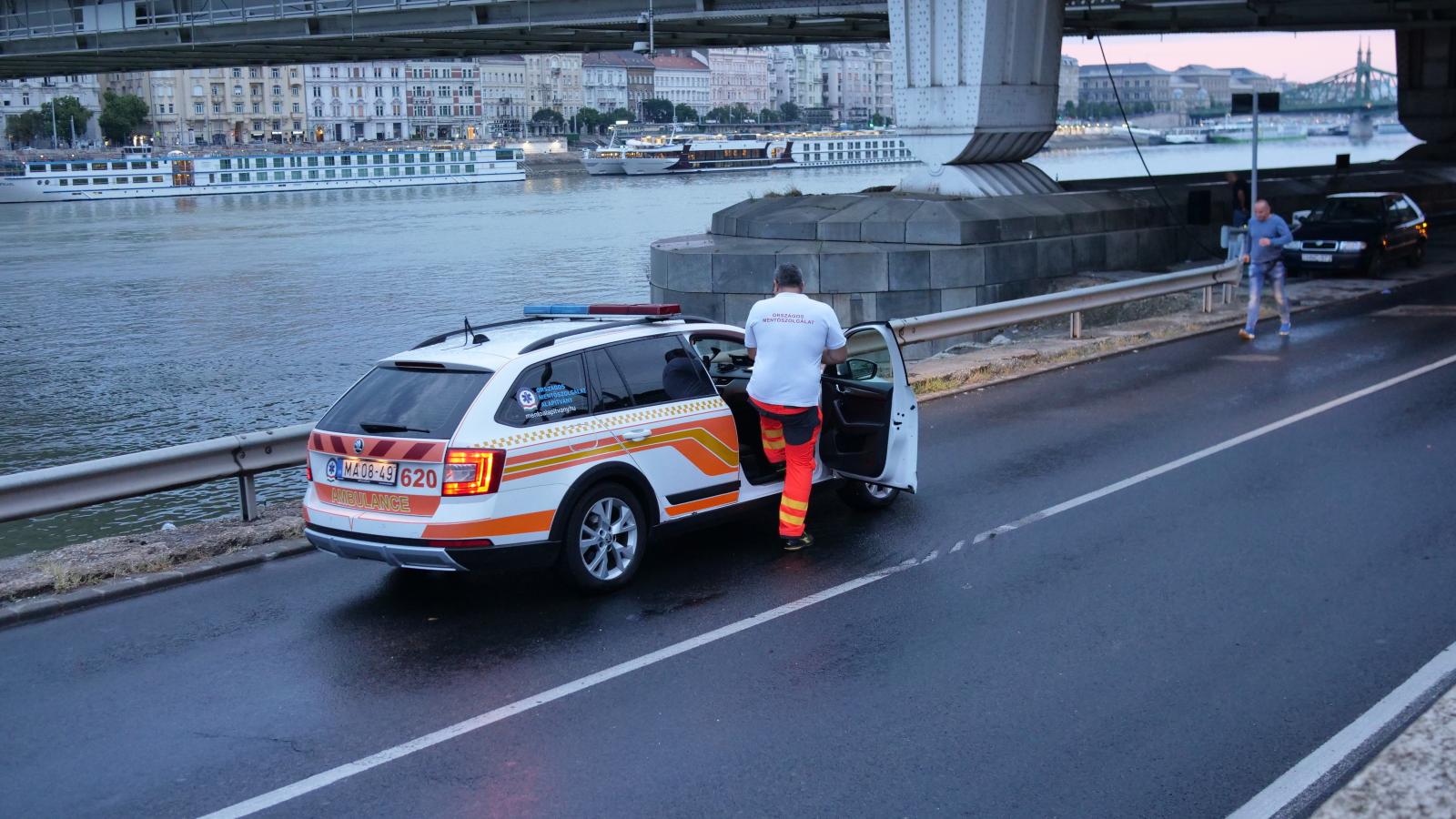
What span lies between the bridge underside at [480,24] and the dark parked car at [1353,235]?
7.89m

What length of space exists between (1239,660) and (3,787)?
5058 mm

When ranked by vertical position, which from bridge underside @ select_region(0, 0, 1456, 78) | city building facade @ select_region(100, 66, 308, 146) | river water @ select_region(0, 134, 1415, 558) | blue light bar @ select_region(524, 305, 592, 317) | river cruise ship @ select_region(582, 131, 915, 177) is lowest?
river water @ select_region(0, 134, 1415, 558)

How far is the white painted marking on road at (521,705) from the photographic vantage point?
5.33 metres

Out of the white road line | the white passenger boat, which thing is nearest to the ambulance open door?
the white road line

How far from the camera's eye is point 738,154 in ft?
355

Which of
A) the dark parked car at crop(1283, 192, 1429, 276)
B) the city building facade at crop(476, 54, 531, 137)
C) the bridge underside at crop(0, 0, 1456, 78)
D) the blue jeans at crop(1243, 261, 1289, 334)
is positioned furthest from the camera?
the city building facade at crop(476, 54, 531, 137)

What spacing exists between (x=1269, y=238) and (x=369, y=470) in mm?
12414

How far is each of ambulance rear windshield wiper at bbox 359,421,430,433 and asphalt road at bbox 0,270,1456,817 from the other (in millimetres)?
952

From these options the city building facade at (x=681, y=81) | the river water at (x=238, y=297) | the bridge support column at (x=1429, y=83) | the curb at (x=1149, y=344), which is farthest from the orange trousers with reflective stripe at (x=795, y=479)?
the city building facade at (x=681, y=81)

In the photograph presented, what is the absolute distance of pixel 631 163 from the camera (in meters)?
107

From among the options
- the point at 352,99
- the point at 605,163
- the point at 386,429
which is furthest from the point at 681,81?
the point at 386,429

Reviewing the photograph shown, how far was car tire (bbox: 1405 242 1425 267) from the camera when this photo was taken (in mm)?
25391

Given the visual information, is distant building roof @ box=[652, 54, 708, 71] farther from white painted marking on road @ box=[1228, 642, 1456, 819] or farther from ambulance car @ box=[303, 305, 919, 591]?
white painted marking on road @ box=[1228, 642, 1456, 819]

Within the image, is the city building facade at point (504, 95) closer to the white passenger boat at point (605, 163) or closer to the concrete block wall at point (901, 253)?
the white passenger boat at point (605, 163)
